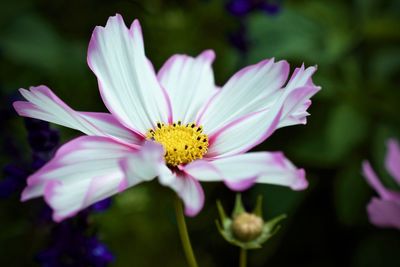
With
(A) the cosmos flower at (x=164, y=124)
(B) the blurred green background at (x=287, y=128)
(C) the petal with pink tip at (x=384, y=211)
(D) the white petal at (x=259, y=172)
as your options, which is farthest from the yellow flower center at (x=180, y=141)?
(B) the blurred green background at (x=287, y=128)

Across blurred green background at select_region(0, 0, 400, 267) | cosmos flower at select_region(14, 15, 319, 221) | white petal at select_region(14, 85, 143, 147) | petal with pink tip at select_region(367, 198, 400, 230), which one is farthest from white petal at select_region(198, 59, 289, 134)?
blurred green background at select_region(0, 0, 400, 267)

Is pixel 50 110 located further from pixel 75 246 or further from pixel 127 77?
pixel 75 246

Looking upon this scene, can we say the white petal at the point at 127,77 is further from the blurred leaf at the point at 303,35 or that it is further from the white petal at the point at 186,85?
the blurred leaf at the point at 303,35

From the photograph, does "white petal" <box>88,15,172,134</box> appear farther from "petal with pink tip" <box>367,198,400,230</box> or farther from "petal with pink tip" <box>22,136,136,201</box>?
"petal with pink tip" <box>367,198,400,230</box>

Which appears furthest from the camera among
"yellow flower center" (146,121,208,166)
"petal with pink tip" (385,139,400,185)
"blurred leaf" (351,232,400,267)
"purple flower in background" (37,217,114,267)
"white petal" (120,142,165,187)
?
"blurred leaf" (351,232,400,267)

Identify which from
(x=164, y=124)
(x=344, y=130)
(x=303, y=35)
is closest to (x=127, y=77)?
(x=164, y=124)

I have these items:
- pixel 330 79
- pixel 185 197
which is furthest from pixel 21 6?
pixel 185 197
